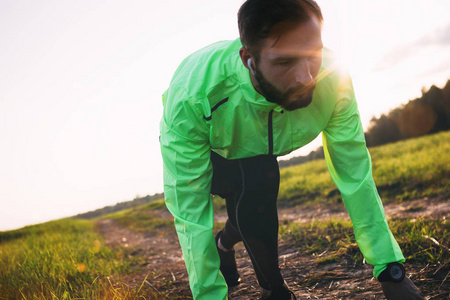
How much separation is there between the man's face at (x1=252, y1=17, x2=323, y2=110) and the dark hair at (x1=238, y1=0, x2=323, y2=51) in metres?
0.03

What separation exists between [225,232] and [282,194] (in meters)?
5.06

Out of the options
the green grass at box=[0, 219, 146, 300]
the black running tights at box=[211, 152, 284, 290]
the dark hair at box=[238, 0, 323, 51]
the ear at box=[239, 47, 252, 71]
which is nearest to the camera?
the dark hair at box=[238, 0, 323, 51]

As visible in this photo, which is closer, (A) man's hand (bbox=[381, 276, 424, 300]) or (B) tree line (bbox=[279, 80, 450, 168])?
(A) man's hand (bbox=[381, 276, 424, 300])

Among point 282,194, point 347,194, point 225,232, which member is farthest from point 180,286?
point 282,194

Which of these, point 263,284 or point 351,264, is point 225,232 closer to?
point 263,284

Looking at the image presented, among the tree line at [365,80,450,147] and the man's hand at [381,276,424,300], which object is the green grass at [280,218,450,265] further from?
the tree line at [365,80,450,147]

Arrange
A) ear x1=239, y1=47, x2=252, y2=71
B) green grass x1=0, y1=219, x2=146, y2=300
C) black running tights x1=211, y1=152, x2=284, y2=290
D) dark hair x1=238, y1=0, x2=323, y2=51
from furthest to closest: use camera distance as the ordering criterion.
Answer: green grass x1=0, y1=219, x2=146, y2=300
black running tights x1=211, y1=152, x2=284, y2=290
ear x1=239, y1=47, x2=252, y2=71
dark hair x1=238, y1=0, x2=323, y2=51

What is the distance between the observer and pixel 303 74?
4.82ft

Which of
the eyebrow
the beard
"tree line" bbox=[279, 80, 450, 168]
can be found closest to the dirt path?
the beard

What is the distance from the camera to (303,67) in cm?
146

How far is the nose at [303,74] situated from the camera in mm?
1462

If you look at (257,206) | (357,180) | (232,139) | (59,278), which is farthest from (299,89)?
(59,278)

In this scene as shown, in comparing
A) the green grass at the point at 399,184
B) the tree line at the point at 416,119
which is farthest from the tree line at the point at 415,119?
the green grass at the point at 399,184

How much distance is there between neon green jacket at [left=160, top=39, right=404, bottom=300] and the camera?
147cm
